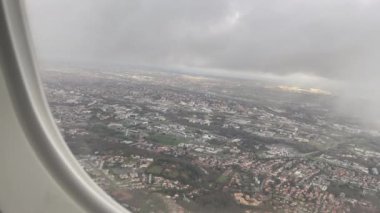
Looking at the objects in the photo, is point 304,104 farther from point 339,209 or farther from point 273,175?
point 339,209

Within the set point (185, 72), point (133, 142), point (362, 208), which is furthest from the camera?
point (185, 72)

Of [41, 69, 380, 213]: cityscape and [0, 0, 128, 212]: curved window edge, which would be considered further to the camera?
[41, 69, 380, 213]: cityscape

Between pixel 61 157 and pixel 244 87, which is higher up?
pixel 244 87

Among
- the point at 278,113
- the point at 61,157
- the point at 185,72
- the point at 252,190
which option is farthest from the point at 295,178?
the point at 61,157

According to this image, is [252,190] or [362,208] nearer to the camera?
[362,208]

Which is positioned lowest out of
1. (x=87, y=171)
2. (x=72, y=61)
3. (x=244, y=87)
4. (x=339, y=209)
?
(x=339, y=209)

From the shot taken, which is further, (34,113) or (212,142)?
(212,142)

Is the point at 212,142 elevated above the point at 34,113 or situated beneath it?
situated beneath

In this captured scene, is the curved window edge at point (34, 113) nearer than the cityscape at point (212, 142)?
Yes
